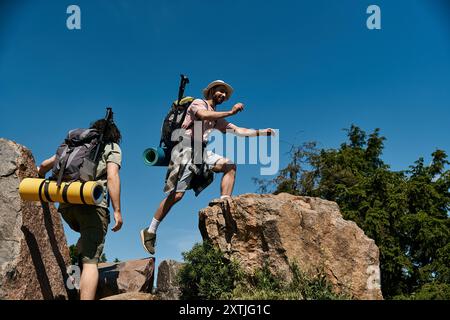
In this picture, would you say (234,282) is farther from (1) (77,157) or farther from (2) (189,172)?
(1) (77,157)

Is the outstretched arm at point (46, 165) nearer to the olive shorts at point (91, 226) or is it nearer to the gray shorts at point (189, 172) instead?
the olive shorts at point (91, 226)

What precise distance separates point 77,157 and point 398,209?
2054 cm

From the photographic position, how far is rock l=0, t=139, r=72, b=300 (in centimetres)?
586

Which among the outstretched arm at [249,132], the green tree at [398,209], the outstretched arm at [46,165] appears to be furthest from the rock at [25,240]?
the green tree at [398,209]

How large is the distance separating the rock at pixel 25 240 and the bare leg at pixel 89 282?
1.03m

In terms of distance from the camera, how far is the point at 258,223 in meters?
6.99

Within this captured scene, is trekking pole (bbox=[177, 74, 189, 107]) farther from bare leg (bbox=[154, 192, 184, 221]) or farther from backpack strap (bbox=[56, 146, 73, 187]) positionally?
backpack strap (bbox=[56, 146, 73, 187])

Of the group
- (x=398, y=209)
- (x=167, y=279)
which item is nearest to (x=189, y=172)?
(x=167, y=279)

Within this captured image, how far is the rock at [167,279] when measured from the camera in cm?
852

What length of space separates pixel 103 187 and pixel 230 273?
100 inches

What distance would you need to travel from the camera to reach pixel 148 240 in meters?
7.10

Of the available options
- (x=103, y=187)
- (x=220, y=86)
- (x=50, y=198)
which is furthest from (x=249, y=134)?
(x=50, y=198)

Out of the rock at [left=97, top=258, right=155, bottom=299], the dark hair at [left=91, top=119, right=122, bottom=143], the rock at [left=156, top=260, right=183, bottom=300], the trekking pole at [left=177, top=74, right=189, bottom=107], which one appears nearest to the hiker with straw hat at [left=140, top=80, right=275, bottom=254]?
the trekking pole at [left=177, top=74, right=189, bottom=107]
